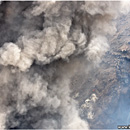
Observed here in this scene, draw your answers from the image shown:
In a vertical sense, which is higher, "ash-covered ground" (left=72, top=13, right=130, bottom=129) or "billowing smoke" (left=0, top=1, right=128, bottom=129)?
"billowing smoke" (left=0, top=1, right=128, bottom=129)

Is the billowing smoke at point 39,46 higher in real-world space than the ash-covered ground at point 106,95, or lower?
higher

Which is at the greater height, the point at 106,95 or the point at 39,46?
the point at 39,46

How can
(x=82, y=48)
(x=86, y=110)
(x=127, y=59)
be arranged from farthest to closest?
(x=127, y=59) → (x=86, y=110) → (x=82, y=48)

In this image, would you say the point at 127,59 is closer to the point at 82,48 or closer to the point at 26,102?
the point at 82,48

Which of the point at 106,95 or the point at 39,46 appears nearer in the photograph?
the point at 39,46

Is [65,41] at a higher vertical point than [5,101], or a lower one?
higher

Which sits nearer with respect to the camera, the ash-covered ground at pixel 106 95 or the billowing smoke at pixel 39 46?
the billowing smoke at pixel 39 46

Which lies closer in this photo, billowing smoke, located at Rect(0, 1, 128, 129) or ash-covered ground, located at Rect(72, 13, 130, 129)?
billowing smoke, located at Rect(0, 1, 128, 129)

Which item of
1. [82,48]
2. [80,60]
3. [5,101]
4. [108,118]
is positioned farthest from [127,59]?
[5,101]
